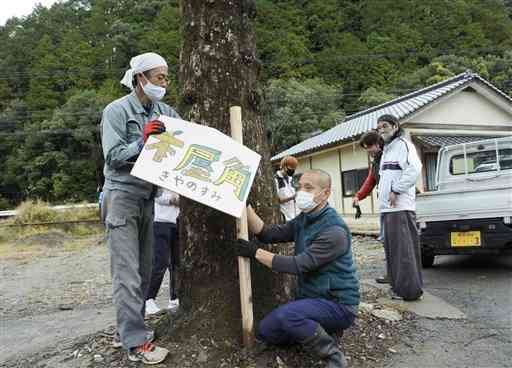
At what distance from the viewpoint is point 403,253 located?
14.4 feet

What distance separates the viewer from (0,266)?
10852 millimetres

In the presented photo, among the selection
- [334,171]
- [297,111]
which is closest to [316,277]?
[334,171]

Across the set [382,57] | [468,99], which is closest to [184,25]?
[468,99]

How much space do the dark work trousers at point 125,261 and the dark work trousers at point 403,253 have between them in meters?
2.81

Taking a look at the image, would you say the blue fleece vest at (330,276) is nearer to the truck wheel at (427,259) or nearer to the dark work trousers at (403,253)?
the dark work trousers at (403,253)

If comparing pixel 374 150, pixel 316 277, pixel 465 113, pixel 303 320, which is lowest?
pixel 303 320

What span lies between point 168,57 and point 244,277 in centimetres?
3900

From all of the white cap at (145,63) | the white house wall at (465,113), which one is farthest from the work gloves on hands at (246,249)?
the white house wall at (465,113)

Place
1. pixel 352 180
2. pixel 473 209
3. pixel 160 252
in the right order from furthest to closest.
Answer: pixel 352 180 → pixel 473 209 → pixel 160 252

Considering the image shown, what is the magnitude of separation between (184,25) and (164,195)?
1.74m

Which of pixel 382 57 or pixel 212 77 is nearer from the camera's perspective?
pixel 212 77

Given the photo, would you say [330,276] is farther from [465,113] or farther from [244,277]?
[465,113]

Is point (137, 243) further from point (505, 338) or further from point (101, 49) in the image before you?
point (101, 49)

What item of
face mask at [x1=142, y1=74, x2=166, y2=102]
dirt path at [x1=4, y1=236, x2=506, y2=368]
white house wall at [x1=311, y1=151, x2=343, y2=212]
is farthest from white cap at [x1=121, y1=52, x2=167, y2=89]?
white house wall at [x1=311, y1=151, x2=343, y2=212]
